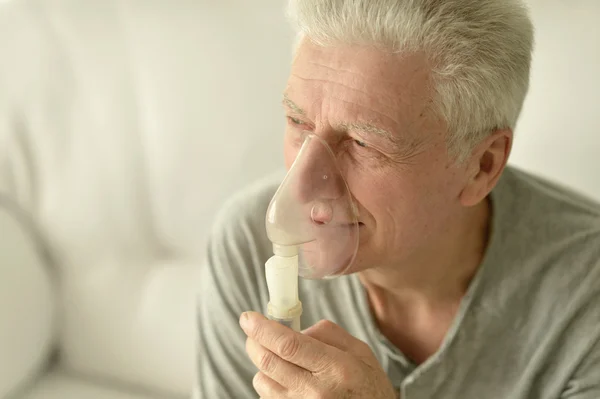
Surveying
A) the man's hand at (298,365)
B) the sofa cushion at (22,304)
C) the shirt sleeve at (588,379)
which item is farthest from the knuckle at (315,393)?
the sofa cushion at (22,304)

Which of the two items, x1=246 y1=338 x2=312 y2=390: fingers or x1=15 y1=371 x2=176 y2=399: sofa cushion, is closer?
x1=246 y1=338 x2=312 y2=390: fingers

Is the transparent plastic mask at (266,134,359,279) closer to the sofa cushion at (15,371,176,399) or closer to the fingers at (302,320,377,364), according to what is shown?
the fingers at (302,320,377,364)

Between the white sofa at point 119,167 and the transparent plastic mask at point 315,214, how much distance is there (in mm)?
641

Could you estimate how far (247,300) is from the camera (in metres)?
1.34

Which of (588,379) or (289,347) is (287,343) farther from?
(588,379)

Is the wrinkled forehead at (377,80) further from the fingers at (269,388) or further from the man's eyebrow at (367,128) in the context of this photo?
the fingers at (269,388)

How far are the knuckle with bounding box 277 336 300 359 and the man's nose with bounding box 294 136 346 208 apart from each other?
0.22 meters

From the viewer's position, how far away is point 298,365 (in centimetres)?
91

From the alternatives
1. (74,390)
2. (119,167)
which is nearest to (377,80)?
(119,167)

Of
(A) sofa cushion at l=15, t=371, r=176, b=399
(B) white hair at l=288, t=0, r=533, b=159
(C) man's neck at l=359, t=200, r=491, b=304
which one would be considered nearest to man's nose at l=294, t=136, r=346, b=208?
(B) white hair at l=288, t=0, r=533, b=159

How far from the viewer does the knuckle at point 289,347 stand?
2.89 feet

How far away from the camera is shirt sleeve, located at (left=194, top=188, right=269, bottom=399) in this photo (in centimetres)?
133

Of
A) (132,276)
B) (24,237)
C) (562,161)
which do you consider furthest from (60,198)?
(562,161)

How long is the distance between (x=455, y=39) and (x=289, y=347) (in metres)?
0.52
